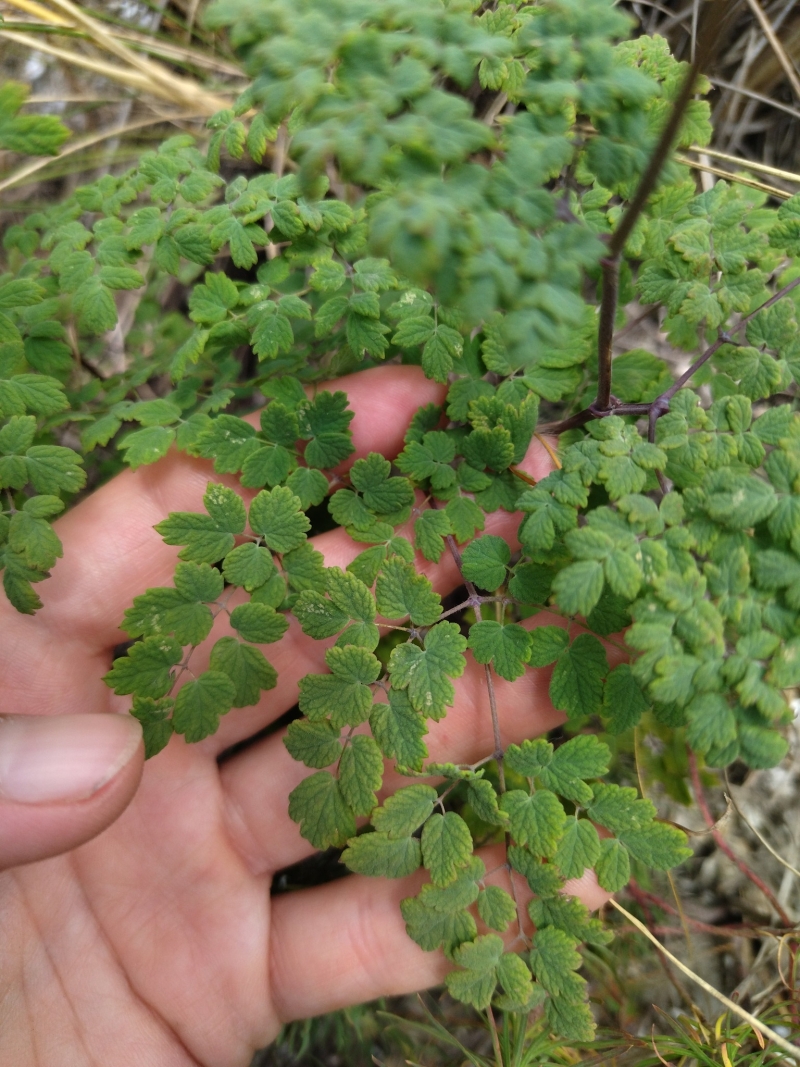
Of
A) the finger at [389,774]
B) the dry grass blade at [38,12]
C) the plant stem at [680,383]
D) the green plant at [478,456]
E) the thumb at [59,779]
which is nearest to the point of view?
the green plant at [478,456]

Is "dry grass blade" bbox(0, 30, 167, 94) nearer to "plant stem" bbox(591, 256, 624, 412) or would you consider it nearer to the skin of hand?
the skin of hand

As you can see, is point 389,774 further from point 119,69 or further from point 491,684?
point 119,69

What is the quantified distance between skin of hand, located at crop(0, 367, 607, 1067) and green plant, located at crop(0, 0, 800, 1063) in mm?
178

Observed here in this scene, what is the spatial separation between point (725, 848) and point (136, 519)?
1851 millimetres

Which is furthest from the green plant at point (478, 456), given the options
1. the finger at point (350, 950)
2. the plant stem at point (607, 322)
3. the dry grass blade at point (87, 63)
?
the dry grass blade at point (87, 63)

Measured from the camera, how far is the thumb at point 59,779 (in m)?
1.28

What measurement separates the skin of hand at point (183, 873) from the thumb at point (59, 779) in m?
0.36

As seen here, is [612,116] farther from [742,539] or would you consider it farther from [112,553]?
[112,553]

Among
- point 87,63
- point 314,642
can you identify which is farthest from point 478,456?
point 87,63

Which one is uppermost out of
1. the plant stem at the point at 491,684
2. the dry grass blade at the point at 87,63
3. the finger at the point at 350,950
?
the dry grass blade at the point at 87,63

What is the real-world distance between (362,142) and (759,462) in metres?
0.82

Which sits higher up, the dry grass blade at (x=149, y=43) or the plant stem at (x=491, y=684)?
the dry grass blade at (x=149, y=43)

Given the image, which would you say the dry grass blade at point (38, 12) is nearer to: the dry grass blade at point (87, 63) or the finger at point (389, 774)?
the dry grass blade at point (87, 63)

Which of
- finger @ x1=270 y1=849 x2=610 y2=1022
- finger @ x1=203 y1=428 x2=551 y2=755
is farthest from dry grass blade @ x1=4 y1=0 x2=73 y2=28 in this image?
finger @ x1=270 y1=849 x2=610 y2=1022
